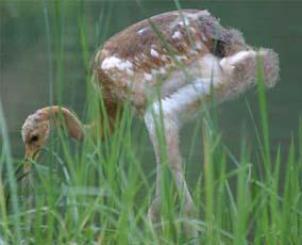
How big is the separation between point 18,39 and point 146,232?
27.2ft

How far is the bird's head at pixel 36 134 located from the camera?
5.39 metres

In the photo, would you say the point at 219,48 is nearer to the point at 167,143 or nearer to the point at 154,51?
the point at 154,51

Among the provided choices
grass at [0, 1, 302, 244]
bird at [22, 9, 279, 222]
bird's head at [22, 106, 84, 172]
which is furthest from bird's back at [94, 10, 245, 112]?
grass at [0, 1, 302, 244]

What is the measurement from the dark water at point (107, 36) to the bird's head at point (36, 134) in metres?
1.05

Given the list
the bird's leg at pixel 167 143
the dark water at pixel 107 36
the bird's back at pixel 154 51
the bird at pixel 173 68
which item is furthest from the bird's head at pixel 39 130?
the dark water at pixel 107 36

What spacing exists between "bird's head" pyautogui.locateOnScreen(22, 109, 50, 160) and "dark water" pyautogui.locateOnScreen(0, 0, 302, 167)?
1050mm

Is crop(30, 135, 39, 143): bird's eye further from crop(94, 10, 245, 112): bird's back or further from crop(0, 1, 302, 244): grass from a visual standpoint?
crop(0, 1, 302, 244): grass

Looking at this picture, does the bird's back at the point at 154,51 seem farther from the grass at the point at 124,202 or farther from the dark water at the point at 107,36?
the grass at the point at 124,202

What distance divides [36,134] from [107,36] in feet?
11.2

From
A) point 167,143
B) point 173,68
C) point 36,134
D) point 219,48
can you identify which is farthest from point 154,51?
point 36,134

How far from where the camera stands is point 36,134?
17.9 ft

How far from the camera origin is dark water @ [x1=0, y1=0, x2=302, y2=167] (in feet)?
26.7

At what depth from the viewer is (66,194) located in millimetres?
3676

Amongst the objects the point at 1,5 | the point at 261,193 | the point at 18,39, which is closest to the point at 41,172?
the point at 261,193
